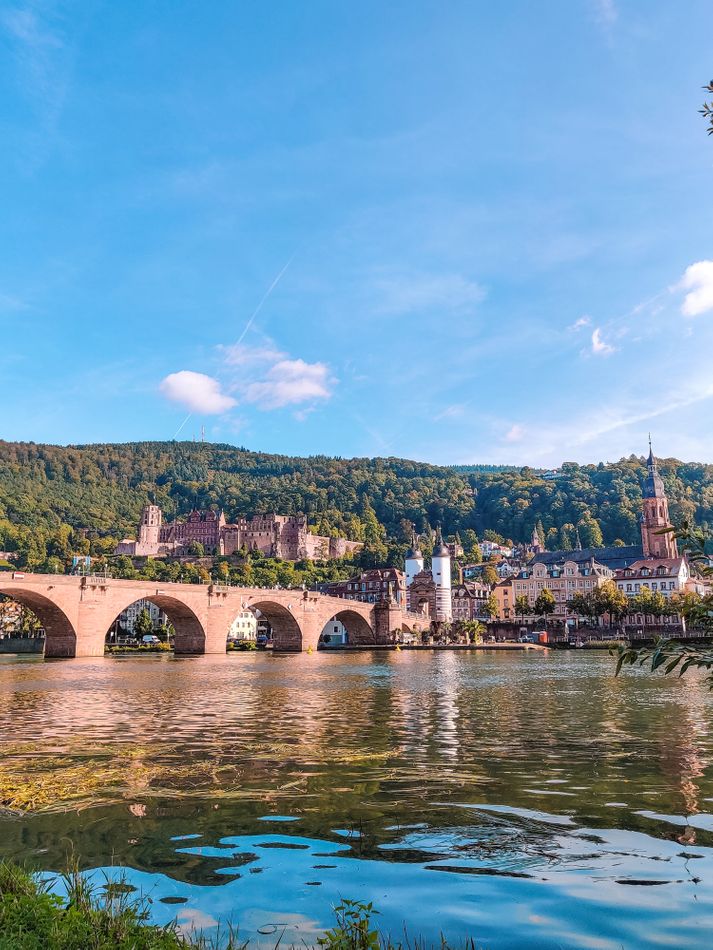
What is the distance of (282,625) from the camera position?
Answer: 81.4 m

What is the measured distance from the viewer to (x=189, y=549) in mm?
183375

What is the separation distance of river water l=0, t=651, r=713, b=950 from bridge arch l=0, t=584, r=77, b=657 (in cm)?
3089

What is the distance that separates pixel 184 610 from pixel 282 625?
18.9 m

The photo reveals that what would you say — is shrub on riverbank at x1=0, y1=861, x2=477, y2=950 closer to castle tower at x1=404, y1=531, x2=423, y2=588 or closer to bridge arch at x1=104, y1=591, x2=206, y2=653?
bridge arch at x1=104, y1=591, x2=206, y2=653

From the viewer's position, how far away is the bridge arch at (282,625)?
2972 inches

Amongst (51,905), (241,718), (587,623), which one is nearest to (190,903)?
(51,905)

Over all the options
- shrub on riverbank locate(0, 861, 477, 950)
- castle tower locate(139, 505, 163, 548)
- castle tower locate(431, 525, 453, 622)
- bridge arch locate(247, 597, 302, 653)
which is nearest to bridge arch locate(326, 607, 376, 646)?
bridge arch locate(247, 597, 302, 653)

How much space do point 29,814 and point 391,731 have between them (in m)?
9.08

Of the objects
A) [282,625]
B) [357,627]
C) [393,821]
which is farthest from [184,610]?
[393,821]

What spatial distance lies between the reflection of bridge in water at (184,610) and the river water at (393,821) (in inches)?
1251

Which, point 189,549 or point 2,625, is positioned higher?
point 189,549

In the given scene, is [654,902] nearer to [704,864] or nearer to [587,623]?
[704,864]

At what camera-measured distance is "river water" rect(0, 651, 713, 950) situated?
635 centimetres

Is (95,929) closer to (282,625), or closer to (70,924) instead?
(70,924)
